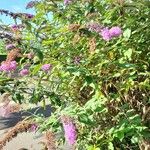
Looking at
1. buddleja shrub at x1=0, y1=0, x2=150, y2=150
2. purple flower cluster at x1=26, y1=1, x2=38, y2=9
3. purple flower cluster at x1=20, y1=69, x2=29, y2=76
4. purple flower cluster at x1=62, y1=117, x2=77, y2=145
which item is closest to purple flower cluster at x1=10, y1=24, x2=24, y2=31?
buddleja shrub at x1=0, y1=0, x2=150, y2=150

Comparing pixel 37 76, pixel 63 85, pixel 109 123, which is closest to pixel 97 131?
pixel 109 123

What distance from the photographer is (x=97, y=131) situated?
3131 millimetres

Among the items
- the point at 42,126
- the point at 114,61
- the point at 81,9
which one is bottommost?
the point at 42,126

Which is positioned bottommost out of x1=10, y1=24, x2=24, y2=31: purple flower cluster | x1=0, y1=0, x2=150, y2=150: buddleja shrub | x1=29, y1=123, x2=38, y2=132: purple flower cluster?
x1=29, y1=123, x2=38, y2=132: purple flower cluster

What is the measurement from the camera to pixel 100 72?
2.86 m

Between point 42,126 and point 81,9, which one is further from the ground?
point 81,9

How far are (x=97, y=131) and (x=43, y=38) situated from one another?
957 millimetres

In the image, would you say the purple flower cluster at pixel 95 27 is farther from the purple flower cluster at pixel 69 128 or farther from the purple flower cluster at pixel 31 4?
the purple flower cluster at pixel 31 4

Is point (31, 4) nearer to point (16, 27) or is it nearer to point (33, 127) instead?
point (16, 27)

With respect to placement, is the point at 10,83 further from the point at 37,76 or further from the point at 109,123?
the point at 109,123

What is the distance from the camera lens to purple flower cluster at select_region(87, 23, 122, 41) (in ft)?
8.71

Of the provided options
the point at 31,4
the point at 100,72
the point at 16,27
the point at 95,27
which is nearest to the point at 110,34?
the point at 95,27

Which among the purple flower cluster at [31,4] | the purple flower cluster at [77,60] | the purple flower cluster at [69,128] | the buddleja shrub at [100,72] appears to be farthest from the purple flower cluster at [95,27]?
the purple flower cluster at [31,4]

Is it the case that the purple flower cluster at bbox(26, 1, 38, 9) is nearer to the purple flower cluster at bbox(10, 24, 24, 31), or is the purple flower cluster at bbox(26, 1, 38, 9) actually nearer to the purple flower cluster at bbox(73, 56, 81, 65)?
the purple flower cluster at bbox(10, 24, 24, 31)
